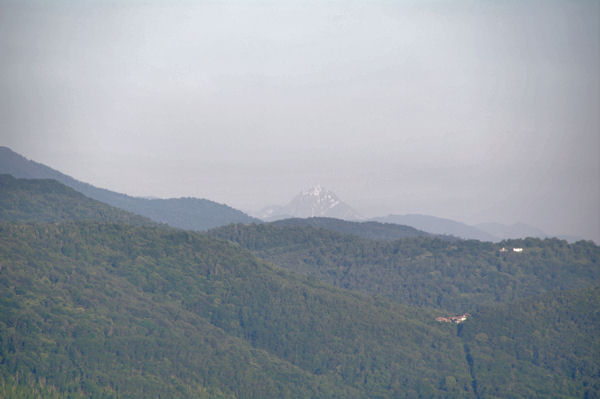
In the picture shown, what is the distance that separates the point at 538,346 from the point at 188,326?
66.3 metres

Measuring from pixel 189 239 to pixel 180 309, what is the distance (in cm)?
3029

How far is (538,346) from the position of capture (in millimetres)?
143625

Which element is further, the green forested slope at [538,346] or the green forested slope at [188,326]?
the green forested slope at [538,346]

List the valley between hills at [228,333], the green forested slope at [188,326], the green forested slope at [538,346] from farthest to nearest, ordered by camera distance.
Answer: the green forested slope at [538,346]
the valley between hills at [228,333]
the green forested slope at [188,326]

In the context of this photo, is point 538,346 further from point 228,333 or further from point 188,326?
point 188,326

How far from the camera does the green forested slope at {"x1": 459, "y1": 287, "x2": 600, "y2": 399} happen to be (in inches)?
5305

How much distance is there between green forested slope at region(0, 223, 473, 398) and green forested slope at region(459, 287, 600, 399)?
5263mm

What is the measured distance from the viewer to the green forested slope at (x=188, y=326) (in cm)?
11938

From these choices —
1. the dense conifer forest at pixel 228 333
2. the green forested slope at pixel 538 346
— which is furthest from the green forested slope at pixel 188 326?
the green forested slope at pixel 538 346

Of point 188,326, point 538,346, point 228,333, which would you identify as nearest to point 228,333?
point 228,333

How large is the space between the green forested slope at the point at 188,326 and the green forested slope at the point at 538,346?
17.3 ft

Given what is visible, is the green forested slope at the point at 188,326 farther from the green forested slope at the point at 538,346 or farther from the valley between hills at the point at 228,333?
the green forested slope at the point at 538,346

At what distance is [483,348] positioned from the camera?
479 ft

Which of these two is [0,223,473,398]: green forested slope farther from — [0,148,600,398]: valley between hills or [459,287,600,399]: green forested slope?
[459,287,600,399]: green forested slope
